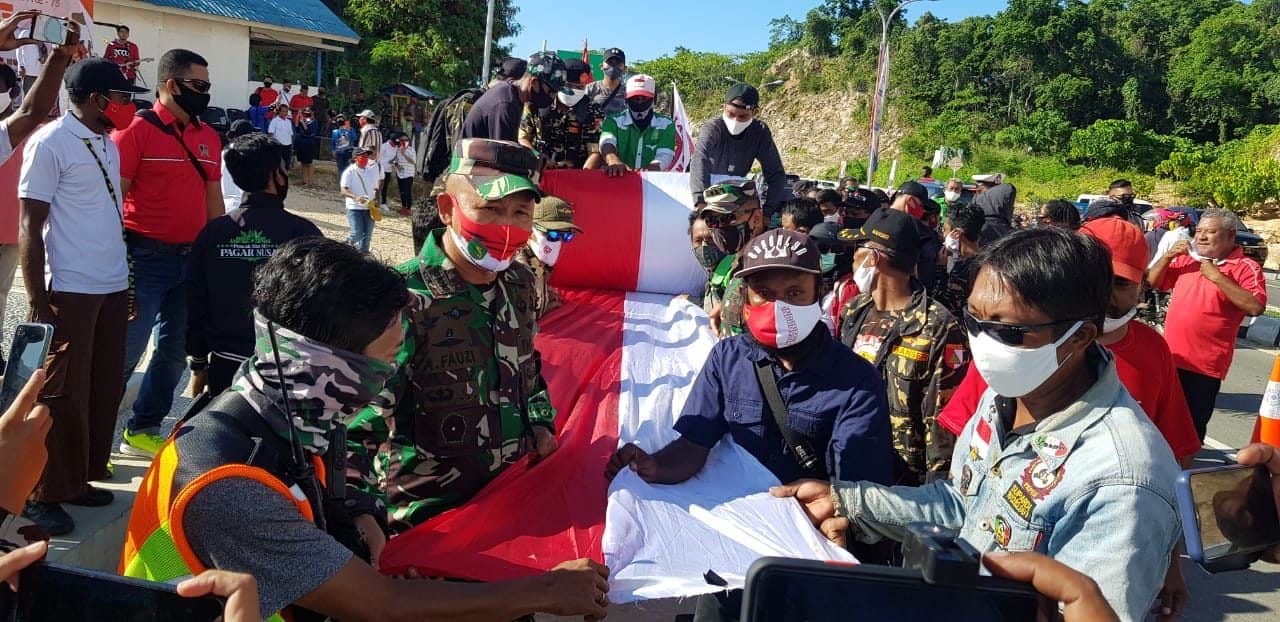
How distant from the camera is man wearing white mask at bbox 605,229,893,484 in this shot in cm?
255

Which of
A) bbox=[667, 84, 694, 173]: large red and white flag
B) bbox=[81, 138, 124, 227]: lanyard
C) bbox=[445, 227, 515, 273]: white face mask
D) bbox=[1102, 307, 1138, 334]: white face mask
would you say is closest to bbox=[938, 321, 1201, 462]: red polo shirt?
bbox=[1102, 307, 1138, 334]: white face mask

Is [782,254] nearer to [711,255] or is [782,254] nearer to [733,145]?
[711,255]

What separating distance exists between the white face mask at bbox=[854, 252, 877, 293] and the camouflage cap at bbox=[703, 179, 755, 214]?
122 centimetres

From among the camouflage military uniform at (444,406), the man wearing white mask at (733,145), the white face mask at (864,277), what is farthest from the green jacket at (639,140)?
the camouflage military uniform at (444,406)

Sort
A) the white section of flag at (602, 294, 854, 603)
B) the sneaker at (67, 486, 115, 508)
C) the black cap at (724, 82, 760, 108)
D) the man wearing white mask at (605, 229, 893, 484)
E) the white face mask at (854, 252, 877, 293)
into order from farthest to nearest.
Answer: the black cap at (724, 82, 760, 108) < the white face mask at (854, 252, 877, 293) < the sneaker at (67, 486, 115, 508) < the man wearing white mask at (605, 229, 893, 484) < the white section of flag at (602, 294, 854, 603)

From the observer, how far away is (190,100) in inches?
165

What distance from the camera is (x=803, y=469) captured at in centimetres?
264

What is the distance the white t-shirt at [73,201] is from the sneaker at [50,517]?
0.84 meters

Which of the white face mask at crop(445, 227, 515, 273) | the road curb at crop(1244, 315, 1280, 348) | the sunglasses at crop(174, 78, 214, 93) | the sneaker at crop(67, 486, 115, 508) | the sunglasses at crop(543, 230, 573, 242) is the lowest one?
the sneaker at crop(67, 486, 115, 508)

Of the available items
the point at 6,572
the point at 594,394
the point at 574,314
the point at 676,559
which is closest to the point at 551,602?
the point at 676,559

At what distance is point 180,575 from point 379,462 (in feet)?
3.84

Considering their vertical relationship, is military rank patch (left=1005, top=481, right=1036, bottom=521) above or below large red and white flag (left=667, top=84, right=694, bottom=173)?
below

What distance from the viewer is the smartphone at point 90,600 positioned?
1106mm

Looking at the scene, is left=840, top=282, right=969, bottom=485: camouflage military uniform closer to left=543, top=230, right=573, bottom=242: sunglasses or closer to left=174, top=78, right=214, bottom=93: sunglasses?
left=543, top=230, right=573, bottom=242: sunglasses
